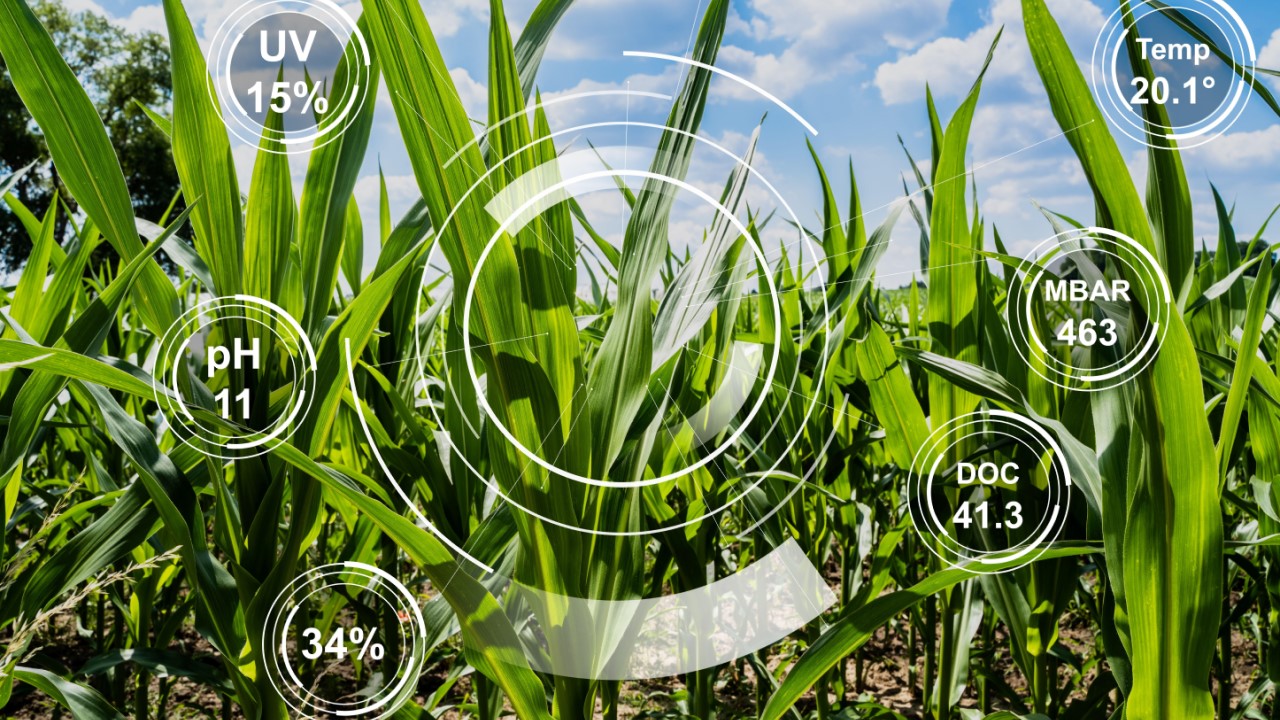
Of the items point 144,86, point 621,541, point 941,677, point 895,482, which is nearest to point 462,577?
point 621,541

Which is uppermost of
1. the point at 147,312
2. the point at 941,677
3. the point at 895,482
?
the point at 147,312

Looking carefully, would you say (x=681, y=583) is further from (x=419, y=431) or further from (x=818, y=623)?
(x=419, y=431)

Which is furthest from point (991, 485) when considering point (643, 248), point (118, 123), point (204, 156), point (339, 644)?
point (118, 123)

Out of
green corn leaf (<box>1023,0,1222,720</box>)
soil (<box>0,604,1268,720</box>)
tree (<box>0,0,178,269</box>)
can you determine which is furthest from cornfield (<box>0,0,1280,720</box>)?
tree (<box>0,0,178,269</box>)

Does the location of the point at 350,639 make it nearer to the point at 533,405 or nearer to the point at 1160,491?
the point at 533,405

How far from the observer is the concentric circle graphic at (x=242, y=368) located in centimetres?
53

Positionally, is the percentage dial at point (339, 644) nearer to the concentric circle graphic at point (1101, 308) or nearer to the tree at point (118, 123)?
the concentric circle graphic at point (1101, 308)

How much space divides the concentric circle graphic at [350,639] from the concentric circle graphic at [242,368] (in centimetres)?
11

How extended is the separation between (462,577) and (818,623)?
578mm

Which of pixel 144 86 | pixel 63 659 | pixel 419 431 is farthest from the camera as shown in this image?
pixel 144 86

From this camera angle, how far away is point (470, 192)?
0.42 m

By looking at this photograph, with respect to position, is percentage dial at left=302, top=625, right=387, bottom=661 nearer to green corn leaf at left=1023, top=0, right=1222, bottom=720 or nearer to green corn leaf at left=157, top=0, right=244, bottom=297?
green corn leaf at left=157, top=0, right=244, bottom=297

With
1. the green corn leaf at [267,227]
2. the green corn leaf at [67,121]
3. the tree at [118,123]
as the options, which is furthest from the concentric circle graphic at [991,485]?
the tree at [118,123]

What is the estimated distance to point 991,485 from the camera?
0.72 meters
